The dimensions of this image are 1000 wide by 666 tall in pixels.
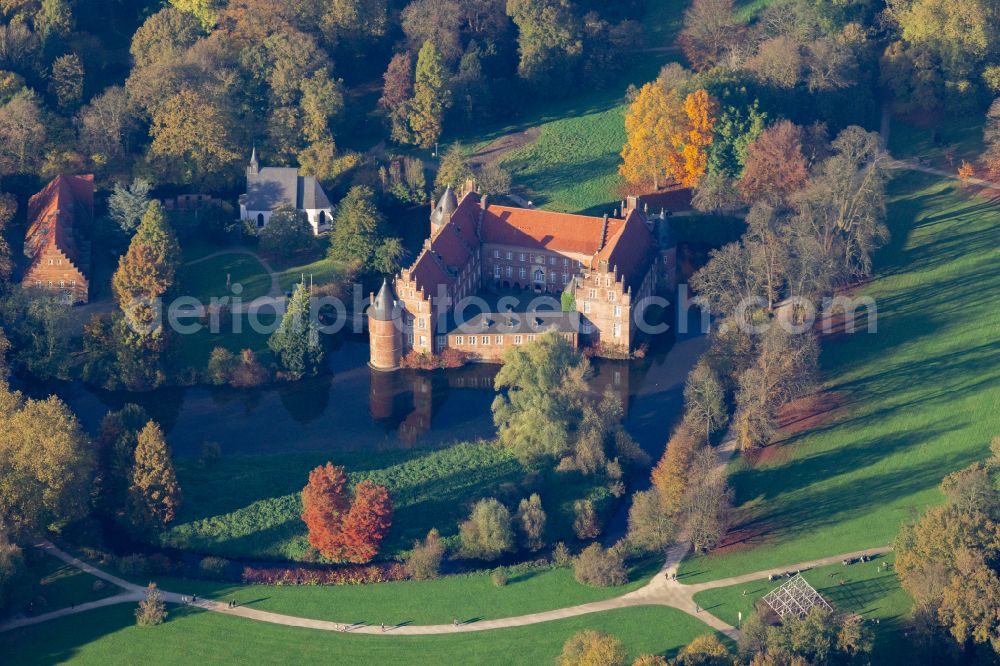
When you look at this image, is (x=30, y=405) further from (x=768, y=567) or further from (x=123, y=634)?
(x=768, y=567)

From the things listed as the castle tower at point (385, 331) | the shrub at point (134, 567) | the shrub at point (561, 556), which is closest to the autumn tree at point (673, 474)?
the shrub at point (561, 556)

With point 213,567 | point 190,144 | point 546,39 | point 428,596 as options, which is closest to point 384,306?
point 213,567

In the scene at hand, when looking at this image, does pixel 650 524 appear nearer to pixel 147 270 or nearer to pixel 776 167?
pixel 776 167

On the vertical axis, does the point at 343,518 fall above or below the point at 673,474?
below

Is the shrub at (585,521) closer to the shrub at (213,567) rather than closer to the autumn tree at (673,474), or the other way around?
the autumn tree at (673,474)

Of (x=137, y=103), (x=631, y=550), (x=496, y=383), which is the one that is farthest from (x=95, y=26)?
(x=631, y=550)

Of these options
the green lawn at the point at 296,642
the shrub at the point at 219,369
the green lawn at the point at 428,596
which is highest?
the shrub at the point at 219,369

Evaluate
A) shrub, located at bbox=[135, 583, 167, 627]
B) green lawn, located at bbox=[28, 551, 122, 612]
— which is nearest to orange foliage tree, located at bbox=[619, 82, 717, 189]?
shrub, located at bbox=[135, 583, 167, 627]
